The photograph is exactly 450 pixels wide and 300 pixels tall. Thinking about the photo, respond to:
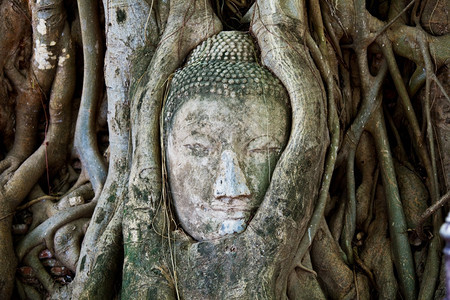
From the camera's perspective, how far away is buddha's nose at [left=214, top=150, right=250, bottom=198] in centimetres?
274

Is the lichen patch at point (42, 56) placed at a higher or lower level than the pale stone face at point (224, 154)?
higher

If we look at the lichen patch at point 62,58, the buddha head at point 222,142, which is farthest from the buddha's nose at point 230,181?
the lichen patch at point 62,58

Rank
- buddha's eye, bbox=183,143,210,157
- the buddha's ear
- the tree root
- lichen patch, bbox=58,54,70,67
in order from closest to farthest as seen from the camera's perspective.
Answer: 1. the buddha's ear
2. buddha's eye, bbox=183,143,210,157
3. the tree root
4. lichen patch, bbox=58,54,70,67

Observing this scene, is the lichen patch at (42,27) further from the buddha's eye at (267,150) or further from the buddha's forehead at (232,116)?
the buddha's eye at (267,150)

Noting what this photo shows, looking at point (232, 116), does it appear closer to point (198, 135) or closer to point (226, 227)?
point (198, 135)

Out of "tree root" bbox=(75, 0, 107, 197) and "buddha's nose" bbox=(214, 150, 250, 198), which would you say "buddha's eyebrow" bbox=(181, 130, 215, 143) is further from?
"tree root" bbox=(75, 0, 107, 197)

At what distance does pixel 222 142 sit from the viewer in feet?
9.21

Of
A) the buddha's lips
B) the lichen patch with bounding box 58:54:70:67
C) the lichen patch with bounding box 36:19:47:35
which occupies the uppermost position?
the lichen patch with bounding box 36:19:47:35

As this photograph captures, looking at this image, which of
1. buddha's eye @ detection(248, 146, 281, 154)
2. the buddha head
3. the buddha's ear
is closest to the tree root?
the buddha head

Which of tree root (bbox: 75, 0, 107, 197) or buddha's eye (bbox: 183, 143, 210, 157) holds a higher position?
tree root (bbox: 75, 0, 107, 197)

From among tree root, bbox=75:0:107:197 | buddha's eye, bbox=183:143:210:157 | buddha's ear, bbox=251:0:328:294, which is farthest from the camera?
tree root, bbox=75:0:107:197

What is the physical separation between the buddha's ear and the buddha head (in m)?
0.08

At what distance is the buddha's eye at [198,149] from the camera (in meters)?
2.84

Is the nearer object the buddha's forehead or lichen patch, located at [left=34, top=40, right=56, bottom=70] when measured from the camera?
the buddha's forehead
